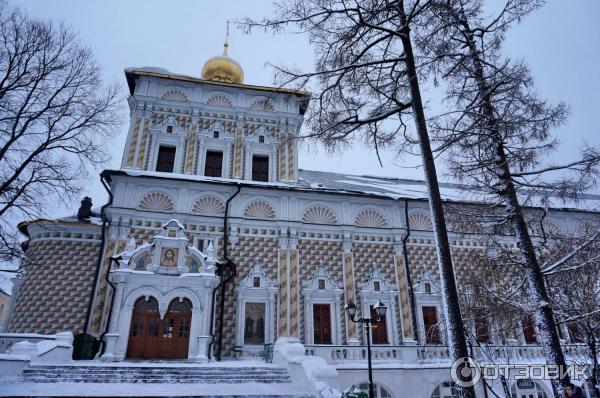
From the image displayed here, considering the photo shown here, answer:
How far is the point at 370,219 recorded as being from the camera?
59.8 feet

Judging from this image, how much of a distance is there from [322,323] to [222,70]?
1469 cm

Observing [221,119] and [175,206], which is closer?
[175,206]

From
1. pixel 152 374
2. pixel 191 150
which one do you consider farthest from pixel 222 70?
pixel 152 374

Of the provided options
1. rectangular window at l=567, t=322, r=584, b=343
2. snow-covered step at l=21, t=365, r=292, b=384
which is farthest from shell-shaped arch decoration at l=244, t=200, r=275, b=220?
rectangular window at l=567, t=322, r=584, b=343

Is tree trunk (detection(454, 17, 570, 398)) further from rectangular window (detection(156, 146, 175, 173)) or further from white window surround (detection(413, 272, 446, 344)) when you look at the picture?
rectangular window (detection(156, 146, 175, 173))

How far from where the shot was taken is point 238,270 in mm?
16000

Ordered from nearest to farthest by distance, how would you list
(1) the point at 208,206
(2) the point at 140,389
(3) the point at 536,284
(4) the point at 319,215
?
1. (3) the point at 536,284
2. (2) the point at 140,389
3. (1) the point at 208,206
4. (4) the point at 319,215

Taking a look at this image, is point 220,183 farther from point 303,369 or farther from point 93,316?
point 303,369

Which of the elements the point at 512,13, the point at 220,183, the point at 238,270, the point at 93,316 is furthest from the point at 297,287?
the point at 512,13

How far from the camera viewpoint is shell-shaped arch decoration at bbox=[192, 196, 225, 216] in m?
16.6

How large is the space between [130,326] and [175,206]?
5035 millimetres

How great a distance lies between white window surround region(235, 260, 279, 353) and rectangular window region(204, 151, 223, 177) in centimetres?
516

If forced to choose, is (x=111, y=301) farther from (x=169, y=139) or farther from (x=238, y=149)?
(x=238, y=149)

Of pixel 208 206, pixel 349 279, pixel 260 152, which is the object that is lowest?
pixel 349 279
